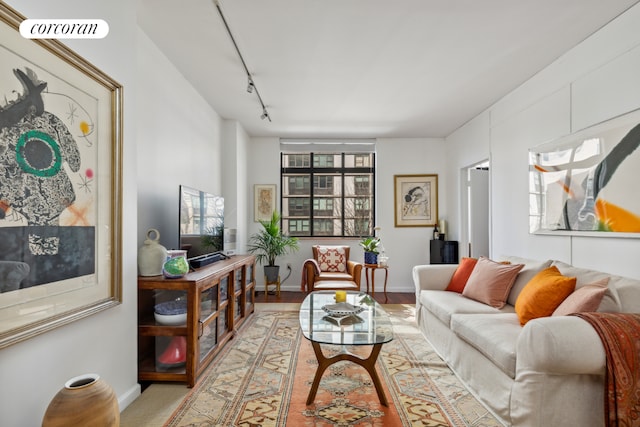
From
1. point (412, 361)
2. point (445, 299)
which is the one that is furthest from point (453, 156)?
point (412, 361)

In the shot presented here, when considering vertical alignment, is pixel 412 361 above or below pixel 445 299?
below

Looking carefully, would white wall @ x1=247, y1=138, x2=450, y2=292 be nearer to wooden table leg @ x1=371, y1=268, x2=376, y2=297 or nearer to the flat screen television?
wooden table leg @ x1=371, y1=268, x2=376, y2=297

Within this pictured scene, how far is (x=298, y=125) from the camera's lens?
539cm

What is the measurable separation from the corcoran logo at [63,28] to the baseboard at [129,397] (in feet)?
6.57

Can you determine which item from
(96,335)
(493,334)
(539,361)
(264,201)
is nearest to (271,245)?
(264,201)

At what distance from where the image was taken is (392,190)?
20.2 ft

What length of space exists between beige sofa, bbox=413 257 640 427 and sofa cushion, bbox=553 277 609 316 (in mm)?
57

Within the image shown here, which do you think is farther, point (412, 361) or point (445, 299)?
point (445, 299)

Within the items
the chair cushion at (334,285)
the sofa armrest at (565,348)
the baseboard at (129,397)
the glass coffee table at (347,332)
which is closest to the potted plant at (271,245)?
the chair cushion at (334,285)

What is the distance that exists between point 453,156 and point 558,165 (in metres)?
2.71

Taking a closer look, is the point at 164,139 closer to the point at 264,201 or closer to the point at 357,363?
the point at 357,363

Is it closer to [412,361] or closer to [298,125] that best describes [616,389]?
[412,361]

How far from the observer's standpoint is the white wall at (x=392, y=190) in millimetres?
6105

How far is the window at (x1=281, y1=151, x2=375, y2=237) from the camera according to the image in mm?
6355
